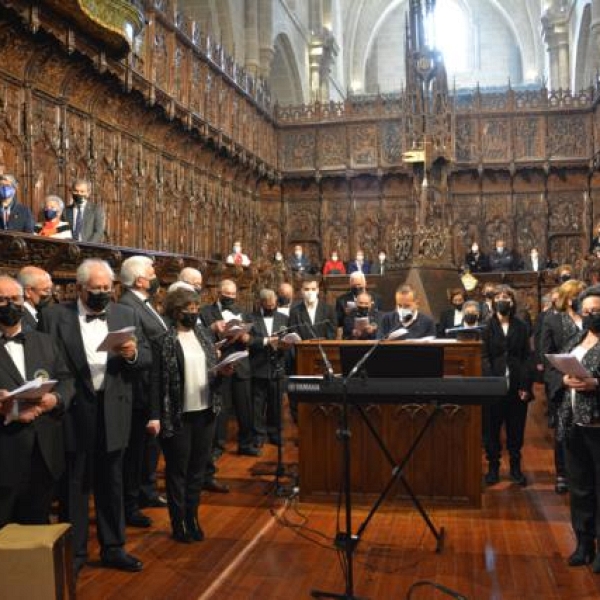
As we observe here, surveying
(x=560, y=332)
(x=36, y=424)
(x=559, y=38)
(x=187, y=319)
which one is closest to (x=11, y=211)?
(x=187, y=319)

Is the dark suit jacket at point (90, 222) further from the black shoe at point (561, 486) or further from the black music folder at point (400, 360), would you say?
the black shoe at point (561, 486)

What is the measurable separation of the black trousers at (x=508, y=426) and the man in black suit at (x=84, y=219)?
4.85m

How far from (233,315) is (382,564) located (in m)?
3.23

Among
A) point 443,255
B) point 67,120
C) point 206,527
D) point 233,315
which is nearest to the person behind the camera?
point 206,527

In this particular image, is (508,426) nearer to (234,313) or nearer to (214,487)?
(214,487)

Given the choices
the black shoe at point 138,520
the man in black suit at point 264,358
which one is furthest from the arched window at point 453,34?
the black shoe at point 138,520

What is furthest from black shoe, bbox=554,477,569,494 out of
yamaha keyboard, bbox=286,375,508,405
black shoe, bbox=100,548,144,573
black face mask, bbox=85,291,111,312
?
black face mask, bbox=85,291,111,312

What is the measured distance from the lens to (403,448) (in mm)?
5047

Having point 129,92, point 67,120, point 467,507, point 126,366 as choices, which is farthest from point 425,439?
point 129,92

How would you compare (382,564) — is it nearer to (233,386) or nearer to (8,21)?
(233,386)

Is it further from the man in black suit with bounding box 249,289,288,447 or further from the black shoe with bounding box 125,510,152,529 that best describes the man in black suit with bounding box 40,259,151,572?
the man in black suit with bounding box 249,289,288,447

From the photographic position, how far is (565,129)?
18438mm

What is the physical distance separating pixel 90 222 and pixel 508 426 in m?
5.06

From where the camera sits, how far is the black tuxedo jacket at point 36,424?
3.30m
